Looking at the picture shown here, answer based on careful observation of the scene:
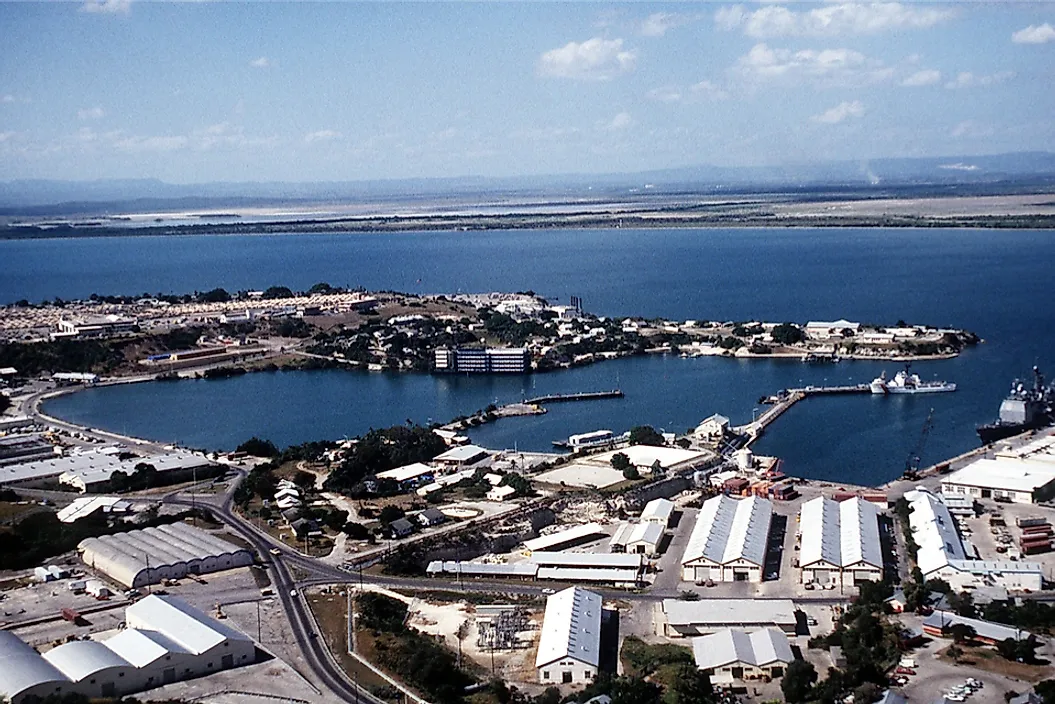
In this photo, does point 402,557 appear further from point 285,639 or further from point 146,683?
point 146,683

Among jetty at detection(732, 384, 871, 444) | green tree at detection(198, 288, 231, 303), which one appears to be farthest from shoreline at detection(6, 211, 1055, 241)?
jetty at detection(732, 384, 871, 444)

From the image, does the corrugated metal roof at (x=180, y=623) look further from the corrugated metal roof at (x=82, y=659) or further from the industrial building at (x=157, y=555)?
the industrial building at (x=157, y=555)

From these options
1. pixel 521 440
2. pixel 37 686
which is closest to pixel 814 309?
pixel 521 440

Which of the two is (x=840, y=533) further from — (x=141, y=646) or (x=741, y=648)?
(x=141, y=646)

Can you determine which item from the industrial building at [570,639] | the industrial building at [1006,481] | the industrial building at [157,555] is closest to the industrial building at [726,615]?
the industrial building at [570,639]

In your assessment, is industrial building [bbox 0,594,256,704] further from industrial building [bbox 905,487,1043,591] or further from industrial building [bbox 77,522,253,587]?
industrial building [bbox 905,487,1043,591]

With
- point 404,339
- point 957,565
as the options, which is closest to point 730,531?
point 957,565
